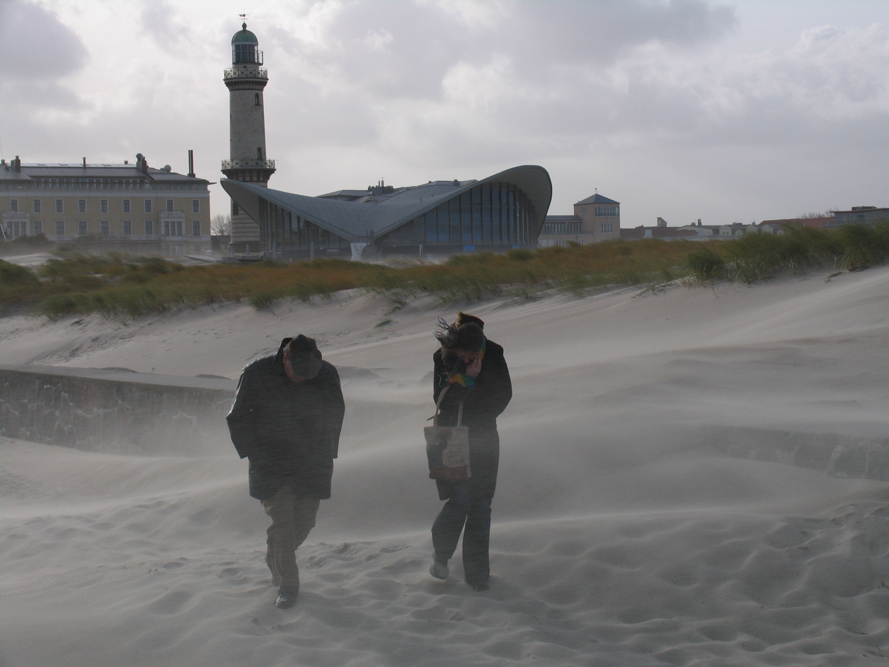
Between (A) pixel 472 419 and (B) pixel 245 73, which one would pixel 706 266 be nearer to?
(A) pixel 472 419

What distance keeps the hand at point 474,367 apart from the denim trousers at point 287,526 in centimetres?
103

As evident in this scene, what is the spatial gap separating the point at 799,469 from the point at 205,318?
574 inches

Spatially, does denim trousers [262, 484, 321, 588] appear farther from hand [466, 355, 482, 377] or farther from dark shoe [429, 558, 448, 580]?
hand [466, 355, 482, 377]

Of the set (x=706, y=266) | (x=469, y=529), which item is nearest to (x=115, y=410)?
(x=469, y=529)

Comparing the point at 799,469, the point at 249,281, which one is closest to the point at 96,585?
the point at 799,469

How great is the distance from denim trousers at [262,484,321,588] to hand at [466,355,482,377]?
1029mm

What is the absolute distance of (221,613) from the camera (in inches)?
156

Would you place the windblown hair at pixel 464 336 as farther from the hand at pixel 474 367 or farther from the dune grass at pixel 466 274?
A: the dune grass at pixel 466 274

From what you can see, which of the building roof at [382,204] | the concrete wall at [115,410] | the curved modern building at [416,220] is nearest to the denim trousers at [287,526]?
the concrete wall at [115,410]

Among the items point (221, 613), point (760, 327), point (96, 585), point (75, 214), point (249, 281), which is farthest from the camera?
point (75, 214)

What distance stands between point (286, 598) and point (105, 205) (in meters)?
67.7

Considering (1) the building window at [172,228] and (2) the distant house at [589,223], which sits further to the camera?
(2) the distant house at [589,223]

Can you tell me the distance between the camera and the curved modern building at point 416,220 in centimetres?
4931

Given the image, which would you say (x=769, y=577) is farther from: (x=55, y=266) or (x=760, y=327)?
(x=55, y=266)
